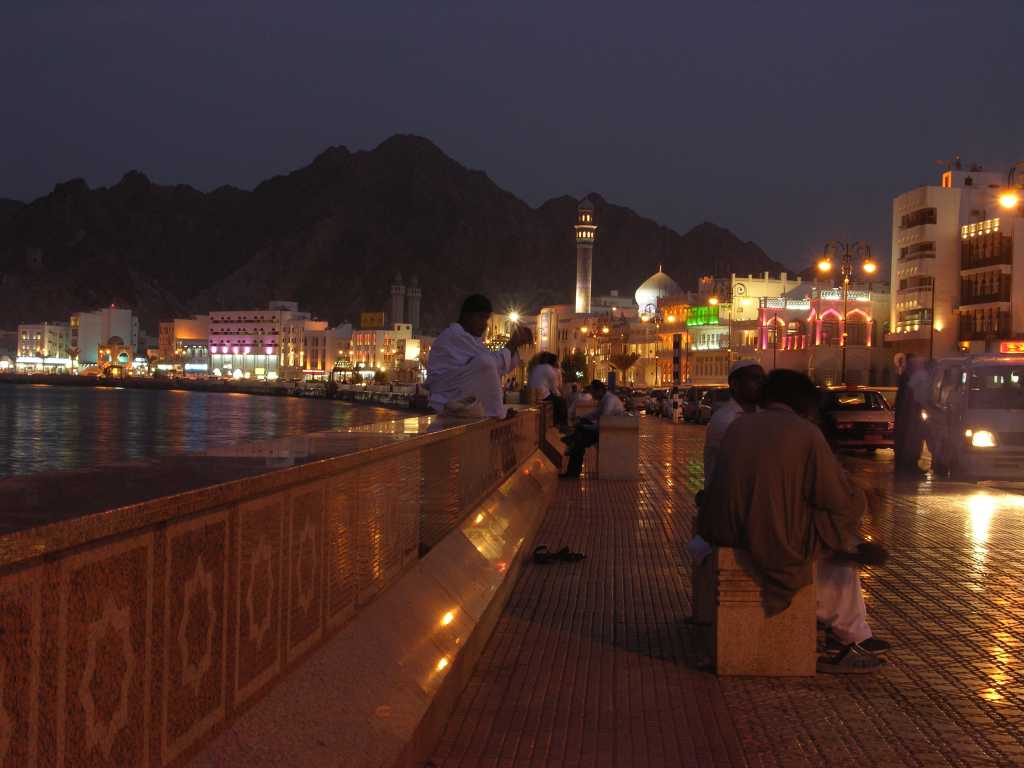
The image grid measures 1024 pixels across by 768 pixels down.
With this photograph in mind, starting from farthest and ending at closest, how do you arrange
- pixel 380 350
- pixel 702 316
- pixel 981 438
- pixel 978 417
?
pixel 380 350, pixel 702 316, pixel 978 417, pixel 981 438

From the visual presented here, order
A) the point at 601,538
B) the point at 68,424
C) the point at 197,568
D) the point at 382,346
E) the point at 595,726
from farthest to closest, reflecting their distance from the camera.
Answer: the point at 382,346 < the point at 68,424 < the point at 601,538 < the point at 595,726 < the point at 197,568

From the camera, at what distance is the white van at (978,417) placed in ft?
66.4

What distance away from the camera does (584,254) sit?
161000mm

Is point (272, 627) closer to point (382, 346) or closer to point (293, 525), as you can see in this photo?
point (293, 525)

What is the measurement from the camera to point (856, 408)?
29.6 m

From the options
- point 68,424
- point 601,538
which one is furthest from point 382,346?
point 601,538

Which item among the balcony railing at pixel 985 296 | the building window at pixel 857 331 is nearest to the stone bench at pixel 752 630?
the balcony railing at pixel 985 296

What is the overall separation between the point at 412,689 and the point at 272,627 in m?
0.91

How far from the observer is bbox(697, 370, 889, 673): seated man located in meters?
6.29

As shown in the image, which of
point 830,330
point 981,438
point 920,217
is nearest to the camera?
point 981,438

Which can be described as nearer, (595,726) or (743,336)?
(595,726)

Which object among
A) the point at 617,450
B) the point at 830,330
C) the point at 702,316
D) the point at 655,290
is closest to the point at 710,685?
the point at 617,450

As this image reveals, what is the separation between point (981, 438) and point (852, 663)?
1507cm

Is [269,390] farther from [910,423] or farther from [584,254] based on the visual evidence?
[910,423]
